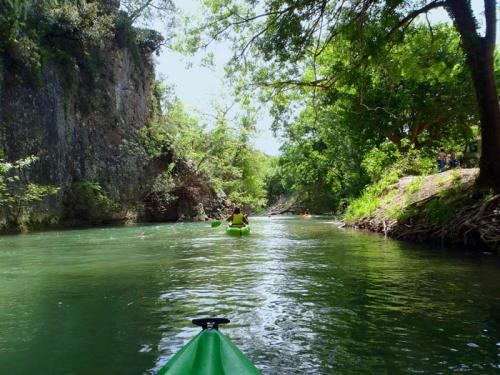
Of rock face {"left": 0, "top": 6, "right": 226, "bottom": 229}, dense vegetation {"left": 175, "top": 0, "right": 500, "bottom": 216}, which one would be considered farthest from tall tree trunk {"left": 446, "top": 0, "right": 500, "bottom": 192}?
rock face {"left": 0, "top": 6, "right": 226, "bottom": 229}

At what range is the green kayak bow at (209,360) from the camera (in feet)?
8.29

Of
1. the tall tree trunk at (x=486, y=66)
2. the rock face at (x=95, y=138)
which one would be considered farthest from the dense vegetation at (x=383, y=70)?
the rock face at (x=95, y=138)

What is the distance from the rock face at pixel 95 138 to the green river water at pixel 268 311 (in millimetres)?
13638

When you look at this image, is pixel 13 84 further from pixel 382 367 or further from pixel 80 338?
pixel 382 367

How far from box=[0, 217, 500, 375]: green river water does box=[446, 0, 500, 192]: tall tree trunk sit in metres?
2.66

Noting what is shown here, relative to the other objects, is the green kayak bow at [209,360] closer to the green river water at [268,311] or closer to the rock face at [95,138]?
the green river water at [268,311]

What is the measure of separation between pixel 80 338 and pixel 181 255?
6654mm

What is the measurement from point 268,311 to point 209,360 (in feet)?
10.1

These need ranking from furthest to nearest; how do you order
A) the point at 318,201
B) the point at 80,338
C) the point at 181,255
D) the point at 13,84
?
the point at 318,201
the point at 13,84
the point at 181,255
the point at 80,338

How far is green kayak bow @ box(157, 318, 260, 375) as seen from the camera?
2.53 meters

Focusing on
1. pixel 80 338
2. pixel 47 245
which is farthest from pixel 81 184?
pixel 80 338

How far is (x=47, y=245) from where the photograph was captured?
13.9 m

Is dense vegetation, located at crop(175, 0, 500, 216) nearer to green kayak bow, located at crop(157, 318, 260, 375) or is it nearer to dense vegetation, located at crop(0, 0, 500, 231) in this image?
dense vegetation, located at crop(0, 0, 500, 231)

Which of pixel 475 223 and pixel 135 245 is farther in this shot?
pixel 135 245
